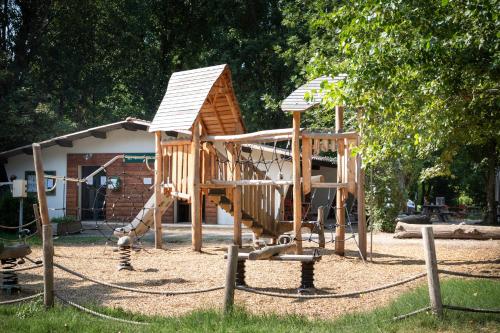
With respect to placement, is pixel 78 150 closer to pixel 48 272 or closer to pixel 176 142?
pixel 176 142

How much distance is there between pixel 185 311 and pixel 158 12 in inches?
1295

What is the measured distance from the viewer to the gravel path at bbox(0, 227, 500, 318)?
27.6ft

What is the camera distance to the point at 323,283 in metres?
10.3

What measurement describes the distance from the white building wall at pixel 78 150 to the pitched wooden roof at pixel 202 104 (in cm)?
791

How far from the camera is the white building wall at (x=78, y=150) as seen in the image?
24.3m

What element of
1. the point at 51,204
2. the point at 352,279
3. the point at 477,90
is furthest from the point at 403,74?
the point at 51,204

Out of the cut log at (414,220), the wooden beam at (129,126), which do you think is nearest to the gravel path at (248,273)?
the cut log at (414,220)

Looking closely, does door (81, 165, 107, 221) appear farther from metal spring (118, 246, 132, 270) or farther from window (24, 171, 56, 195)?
metal spring (118, 246, 132, 270)

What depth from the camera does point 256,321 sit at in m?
6.97

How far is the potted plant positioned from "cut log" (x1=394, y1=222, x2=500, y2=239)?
1082 cm

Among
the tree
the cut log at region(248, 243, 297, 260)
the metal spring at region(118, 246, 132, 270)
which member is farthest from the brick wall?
the tree

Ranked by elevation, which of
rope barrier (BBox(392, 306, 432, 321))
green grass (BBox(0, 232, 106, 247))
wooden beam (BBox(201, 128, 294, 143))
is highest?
wooden beam (BBox(201, 128, 294, 143))

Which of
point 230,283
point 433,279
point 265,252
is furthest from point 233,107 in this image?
point 433,279

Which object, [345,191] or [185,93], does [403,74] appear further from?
[185,93]
